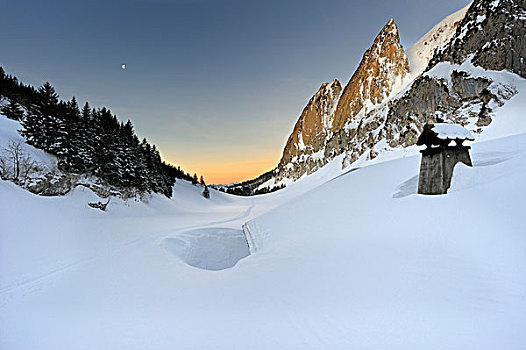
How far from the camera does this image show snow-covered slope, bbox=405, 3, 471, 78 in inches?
3140

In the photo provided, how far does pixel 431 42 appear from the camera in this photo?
88.4 m

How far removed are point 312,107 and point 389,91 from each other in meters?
59.0

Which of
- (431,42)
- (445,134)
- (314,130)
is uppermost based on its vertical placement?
(431,42)

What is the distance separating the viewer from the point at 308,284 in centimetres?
363

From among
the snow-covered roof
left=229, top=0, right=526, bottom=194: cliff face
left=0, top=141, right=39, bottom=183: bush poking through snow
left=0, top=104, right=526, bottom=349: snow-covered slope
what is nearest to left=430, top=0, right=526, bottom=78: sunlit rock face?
left=229, top=0, right=526, bottom=194: cliff face

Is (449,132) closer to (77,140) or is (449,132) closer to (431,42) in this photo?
(77,140)

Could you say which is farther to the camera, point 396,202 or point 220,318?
point 396,202

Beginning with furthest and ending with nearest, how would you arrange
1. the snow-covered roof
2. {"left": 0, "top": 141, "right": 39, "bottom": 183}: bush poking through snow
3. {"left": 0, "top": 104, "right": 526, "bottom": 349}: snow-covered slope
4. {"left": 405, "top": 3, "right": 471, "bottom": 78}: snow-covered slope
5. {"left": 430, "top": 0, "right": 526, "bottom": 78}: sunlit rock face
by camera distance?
1. {"left": 405, "top": 3, "right": 471, "bottom": 78}: snow-covered slope
2. {"left": 430, "top": 0, "right": 526, "bottom": 78}: sunlit rock face
3. {"left": 0, "top": 141, "right": 39, "bottom": 183}: bush poking through snow
4. the snow-covered roof
5. {"left": 0, "top": 104, "right": 526, "bottom": 349}: snow-covered slope

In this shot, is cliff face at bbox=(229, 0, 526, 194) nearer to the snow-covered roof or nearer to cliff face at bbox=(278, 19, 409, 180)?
cliff face at bbox=(278, 19, 409, 180)

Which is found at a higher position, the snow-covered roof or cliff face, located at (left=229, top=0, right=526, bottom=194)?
cliff face, located at (left=229, top=0, right=526, bottom=194)

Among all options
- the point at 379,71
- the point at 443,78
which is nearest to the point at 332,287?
the point at 443,78

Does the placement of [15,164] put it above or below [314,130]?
below

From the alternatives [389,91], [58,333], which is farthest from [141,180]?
[389,91]

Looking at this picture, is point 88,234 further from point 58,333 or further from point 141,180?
point 141,180
